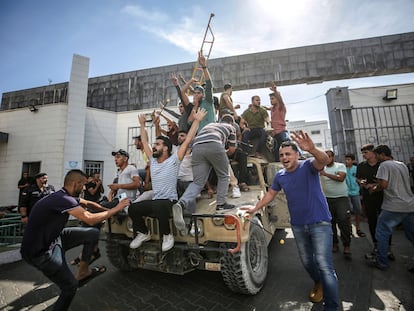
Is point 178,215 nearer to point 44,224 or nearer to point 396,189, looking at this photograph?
point 44,224

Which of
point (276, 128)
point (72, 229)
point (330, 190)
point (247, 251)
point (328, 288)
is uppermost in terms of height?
point (276, 128)

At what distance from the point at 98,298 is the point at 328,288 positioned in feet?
9.47

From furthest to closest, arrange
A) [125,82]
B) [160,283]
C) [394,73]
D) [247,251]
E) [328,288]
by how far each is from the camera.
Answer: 1. [125,82]
2. [394,73]
3. [160,283]
4. [247,251]
5. [328,288]

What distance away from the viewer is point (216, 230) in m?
2.54

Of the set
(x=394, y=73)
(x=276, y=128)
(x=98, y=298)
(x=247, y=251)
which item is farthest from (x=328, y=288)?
(x=394, y=73)

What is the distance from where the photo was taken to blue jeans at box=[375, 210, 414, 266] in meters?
3.18

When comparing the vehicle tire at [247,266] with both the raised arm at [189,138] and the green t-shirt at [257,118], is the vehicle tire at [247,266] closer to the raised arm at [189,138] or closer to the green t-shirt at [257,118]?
the raised arm at [189,138]

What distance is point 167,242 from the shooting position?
2.56 metres

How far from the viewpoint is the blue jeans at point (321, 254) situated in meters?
2.09

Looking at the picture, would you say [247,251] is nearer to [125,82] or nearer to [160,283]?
[160,283]

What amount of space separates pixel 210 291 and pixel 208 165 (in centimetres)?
176

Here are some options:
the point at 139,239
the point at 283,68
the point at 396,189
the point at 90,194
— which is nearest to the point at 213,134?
the point at 139,239

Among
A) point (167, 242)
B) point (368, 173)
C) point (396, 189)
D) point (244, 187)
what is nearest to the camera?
point (167, 242)

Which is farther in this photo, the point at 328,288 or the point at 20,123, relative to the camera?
the point at 20,123
